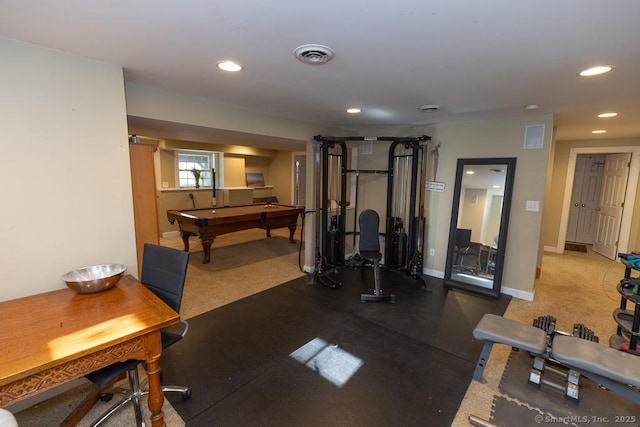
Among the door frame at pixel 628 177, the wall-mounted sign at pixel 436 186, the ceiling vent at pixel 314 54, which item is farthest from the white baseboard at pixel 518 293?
the ceiling vent at pixel 314 54

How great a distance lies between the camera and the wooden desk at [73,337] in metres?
1.16

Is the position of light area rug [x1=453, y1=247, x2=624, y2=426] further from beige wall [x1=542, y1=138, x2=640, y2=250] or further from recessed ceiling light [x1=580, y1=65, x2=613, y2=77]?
recessed ceiling light [x1=580, y1=65, x2=613, y2=77]

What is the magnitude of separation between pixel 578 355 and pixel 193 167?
732 cm

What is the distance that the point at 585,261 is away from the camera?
16.7ft

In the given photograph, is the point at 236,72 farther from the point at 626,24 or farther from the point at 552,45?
the point at 626,24

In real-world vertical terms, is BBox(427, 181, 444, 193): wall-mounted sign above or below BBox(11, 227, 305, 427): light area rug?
above

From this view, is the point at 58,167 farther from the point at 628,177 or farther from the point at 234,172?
the point at 628,177

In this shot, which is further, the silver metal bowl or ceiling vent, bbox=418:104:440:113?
ceiling vent, bbox=418:104:440:113

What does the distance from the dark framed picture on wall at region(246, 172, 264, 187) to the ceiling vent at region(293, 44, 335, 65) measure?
6632mm

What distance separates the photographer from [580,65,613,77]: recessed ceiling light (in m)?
1.82

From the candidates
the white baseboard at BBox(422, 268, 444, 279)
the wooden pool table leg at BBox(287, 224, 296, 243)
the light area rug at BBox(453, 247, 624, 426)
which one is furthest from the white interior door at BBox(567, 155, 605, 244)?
the wooden pool table leg at BBox(287, 224, 296, 243)

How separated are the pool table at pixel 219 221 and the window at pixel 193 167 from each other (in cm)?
164

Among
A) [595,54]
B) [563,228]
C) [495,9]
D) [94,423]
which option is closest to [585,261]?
[563,228]

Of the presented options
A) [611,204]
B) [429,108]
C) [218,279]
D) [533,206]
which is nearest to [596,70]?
[429,108]
